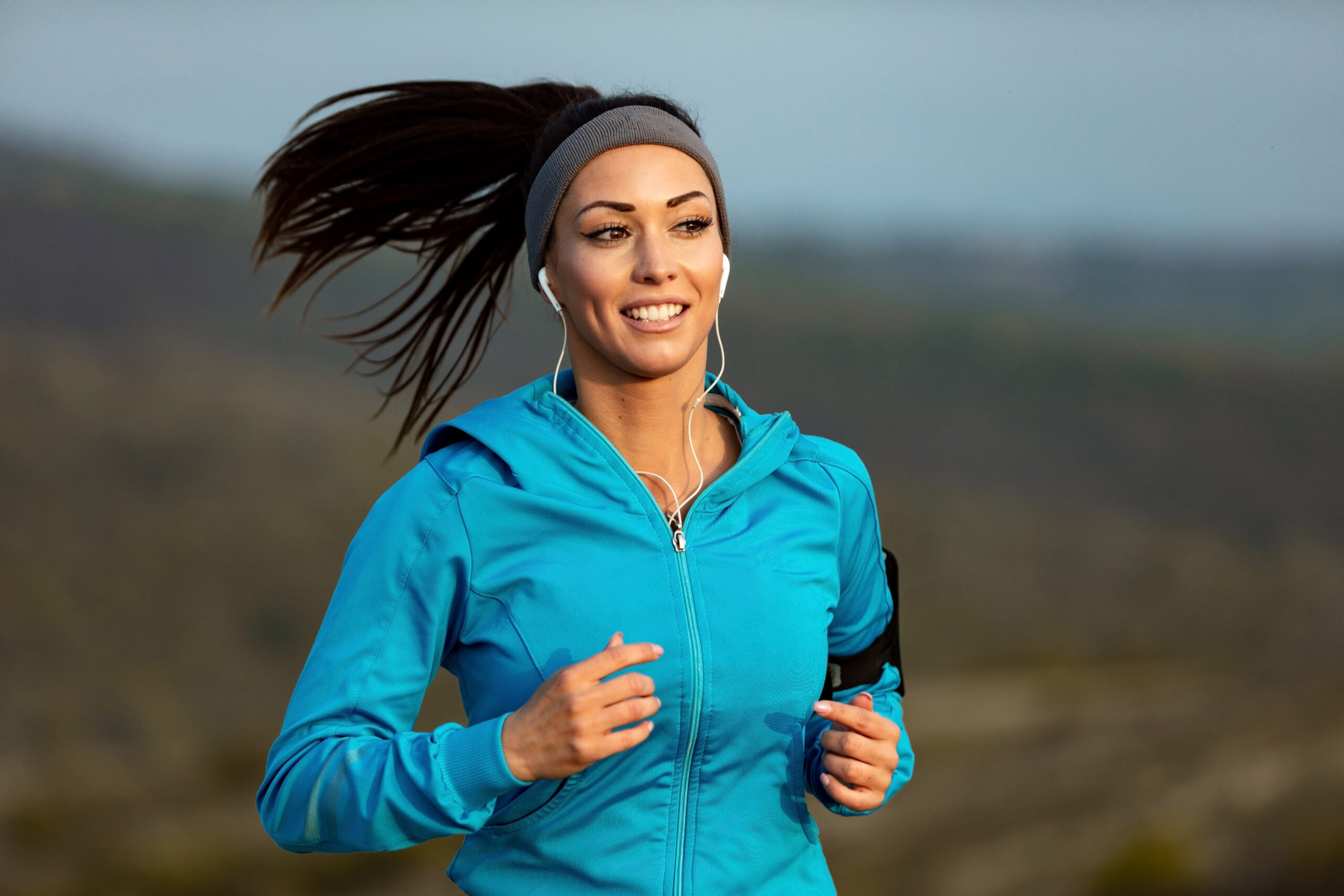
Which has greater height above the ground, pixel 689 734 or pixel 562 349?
pixel 562 349

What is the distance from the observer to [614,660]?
1591 mm

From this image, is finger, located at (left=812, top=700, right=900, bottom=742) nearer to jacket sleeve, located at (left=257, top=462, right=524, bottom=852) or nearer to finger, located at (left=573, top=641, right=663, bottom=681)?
finger, located at (left=573, top=641, right=663, bottom=681)

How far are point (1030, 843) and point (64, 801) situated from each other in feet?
64.6

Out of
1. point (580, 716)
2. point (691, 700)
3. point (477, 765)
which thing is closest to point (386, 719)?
point (477, 765)

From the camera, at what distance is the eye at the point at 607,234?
1.98 meters

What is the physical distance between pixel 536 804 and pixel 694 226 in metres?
1.00

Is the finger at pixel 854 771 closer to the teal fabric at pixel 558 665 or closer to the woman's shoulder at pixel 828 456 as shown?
the teal fabric at pixel 558 665

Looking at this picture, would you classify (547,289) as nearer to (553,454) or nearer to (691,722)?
(553,454)

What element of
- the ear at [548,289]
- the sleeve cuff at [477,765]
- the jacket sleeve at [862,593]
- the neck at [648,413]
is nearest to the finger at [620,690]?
the sleeve cuff at [477,765]

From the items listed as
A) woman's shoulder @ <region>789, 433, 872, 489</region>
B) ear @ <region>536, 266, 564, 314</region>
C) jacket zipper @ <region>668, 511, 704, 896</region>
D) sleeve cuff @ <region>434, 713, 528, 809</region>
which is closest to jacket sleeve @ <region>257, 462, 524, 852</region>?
sleeve cuff @ <region>434, 713, 528, 809</region>

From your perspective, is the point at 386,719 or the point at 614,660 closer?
the point at 614,660

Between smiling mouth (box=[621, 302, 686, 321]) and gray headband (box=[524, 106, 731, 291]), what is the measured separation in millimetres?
220

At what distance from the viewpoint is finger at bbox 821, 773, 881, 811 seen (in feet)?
6.14

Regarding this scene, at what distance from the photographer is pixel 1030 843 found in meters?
11.8
